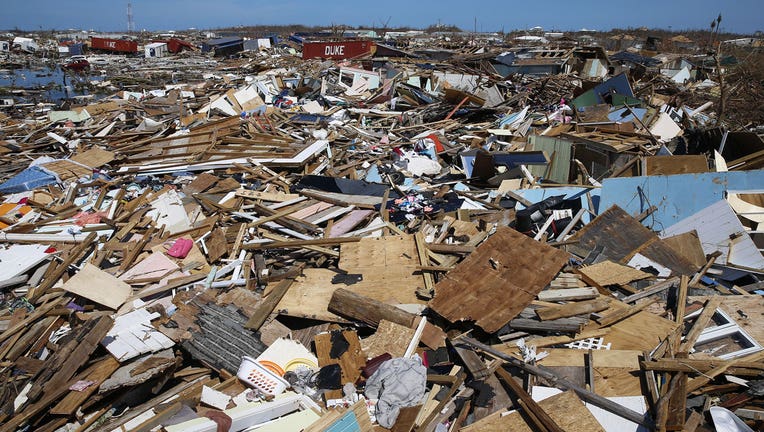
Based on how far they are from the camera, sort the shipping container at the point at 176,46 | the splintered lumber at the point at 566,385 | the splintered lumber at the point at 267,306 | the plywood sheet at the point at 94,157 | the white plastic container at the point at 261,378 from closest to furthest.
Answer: the splintered lumber at the point at 566,385
the white plastic container at the point at 261,378
the splintered lumber at the point at 267,306
the plywood sheet at the point at 94,157
the shipping container at the point at 176,46

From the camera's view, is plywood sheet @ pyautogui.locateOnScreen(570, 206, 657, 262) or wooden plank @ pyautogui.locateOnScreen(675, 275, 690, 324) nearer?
wooden plank @ pyautogui.locateOnScreen(675, 275, 690, 324)

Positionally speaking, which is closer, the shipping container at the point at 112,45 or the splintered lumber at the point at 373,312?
the splintered lumber at the point at 373,312

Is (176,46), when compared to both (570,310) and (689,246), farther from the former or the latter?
(570,310)

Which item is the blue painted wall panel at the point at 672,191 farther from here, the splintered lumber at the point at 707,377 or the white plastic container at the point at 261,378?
the white plastic container at the point at 261,378

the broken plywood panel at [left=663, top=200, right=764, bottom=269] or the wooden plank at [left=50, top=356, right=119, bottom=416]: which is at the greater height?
the broken plywood panel at [left=663, top=200, right=764, bottom=269]

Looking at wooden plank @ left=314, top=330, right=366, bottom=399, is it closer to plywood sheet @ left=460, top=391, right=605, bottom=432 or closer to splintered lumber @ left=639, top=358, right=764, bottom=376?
plywood sheet @ left=460, top=391, right=605, bottom=432

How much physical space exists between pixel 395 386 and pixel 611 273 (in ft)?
10.2

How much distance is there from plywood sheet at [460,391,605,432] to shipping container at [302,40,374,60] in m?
22.5

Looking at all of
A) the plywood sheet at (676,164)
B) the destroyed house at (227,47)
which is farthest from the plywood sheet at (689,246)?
the destroyed house at (227,47)

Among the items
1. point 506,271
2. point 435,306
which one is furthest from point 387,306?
point 506,271

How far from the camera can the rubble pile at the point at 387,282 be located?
156 inches

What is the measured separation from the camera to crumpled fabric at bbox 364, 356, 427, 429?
3.87 metres

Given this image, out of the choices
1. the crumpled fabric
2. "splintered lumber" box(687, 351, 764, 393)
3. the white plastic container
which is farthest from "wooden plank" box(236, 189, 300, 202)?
"splintered lumber" box(687, 351, 764, 393)

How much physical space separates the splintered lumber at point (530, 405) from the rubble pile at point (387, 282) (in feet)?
0.07
